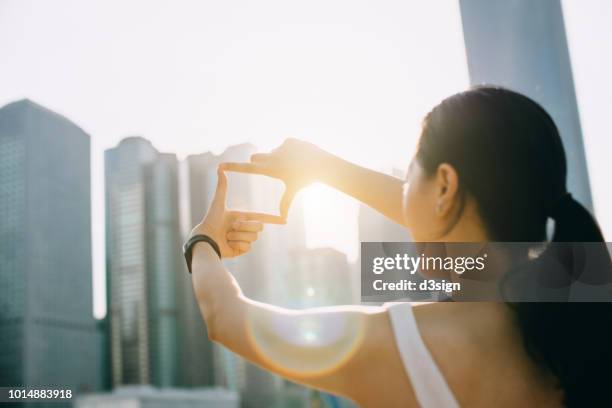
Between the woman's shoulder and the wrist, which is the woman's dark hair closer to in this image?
the woman's shoulder

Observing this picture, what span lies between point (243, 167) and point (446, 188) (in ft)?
1.18

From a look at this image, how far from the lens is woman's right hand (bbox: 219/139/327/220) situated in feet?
3.70

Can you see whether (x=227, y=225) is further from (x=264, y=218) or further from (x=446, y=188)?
(x=446, y=188)

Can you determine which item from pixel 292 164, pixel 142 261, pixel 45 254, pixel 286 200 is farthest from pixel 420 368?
pixel 142 261

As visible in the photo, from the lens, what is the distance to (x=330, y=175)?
123cm

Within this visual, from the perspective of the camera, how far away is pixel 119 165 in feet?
238

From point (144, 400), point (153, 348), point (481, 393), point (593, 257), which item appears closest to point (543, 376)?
point (481, 393)

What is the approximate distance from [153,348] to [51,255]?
1548cm

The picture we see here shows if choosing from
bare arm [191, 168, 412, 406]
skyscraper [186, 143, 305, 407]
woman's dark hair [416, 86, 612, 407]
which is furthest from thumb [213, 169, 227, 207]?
skyscraper [186, 143, 305, 407]

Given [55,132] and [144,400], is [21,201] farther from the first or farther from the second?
[144,400]

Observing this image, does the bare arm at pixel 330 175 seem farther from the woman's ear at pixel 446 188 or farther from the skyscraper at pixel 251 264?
the skyscraper at pixel 251 264

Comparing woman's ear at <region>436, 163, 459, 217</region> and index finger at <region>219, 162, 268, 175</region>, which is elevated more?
index finger at <region>219, 162, 268, 175</region>

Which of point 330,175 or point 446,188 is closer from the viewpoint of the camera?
point 446,188

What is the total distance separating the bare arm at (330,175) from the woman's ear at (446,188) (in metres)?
0.33
